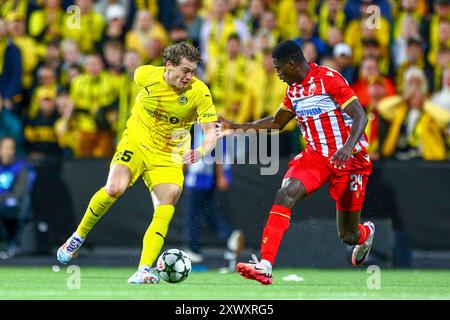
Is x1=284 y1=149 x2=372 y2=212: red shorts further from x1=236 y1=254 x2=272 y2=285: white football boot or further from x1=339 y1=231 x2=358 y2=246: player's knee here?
x1=236 y1=254 x2=272 y2=285: white football boot

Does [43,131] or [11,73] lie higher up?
[11,73]

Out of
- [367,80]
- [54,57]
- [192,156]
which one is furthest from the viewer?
[54,57]

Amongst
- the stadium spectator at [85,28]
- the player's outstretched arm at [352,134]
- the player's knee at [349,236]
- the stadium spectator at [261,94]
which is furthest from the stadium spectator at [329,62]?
the player's outstretched arm at [352,134]

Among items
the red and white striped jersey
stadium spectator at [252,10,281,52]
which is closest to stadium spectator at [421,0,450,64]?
stadium spectator at [252,10,281,52]

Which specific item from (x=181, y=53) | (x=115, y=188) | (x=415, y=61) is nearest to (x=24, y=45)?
(x=415, y=61)

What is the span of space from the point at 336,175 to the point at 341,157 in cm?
96

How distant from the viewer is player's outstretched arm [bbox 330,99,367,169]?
9711 millimetres

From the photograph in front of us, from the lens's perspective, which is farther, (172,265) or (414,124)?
(414,124)

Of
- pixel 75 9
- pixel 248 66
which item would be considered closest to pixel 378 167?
pixel 248 66

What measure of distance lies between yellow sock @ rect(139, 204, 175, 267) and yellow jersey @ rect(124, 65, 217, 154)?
0.65 meters

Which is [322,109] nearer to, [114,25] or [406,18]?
[406,18]

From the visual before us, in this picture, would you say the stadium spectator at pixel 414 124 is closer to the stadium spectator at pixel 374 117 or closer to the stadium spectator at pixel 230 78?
the stadium spectator at pixel 374 117

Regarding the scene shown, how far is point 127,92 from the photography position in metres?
15.2
